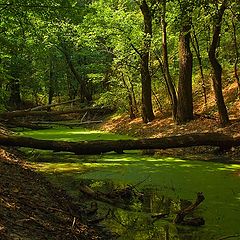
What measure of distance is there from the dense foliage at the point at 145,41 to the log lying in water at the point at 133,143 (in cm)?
232

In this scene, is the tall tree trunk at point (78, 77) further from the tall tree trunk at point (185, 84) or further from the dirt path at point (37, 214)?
the dirt path at point (37, 214)

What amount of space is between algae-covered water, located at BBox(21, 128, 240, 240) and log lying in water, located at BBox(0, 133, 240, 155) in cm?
44

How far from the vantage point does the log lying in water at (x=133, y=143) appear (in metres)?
9.49

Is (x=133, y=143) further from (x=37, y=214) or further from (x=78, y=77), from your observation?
(x=78, y=77)

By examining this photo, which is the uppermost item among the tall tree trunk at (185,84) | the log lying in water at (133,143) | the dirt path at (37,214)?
the tall tree trunk at (185,84)

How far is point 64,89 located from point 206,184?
98.0ft

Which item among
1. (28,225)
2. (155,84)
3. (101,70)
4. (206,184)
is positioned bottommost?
(206,184)

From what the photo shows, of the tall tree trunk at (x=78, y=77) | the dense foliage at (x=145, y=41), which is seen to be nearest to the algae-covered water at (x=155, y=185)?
the dense foliage at (x=145, y=41)

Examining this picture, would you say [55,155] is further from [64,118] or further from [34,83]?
[34,83]

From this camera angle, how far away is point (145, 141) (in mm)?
9688

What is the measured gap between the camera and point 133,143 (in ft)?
32.0

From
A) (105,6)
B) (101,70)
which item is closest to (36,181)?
(105,6)

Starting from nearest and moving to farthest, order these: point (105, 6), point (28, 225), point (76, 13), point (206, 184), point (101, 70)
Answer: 1. point (28, 225)
2. point (206, 184)
3. point (76, 13)
4. point (105, 6)
5. point (101, 70)

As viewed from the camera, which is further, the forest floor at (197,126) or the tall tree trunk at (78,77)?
the tall tree trunk at (78,77)
